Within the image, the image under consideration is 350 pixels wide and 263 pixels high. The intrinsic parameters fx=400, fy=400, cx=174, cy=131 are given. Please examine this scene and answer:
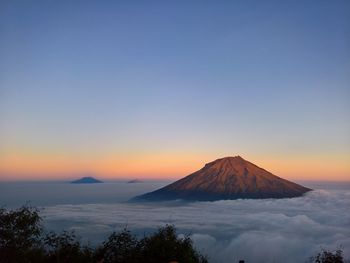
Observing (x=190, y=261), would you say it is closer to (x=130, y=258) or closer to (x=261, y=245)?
(x=130, y=258)

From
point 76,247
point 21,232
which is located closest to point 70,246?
point 76,247

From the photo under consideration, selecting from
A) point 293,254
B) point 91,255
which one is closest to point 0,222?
point 91,255

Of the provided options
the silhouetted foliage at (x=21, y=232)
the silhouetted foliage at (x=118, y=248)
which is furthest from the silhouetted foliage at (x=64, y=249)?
the silhouetted foliage at (x=118, y=248)

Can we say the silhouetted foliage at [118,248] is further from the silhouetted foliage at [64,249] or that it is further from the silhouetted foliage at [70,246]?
the silhouetted foliage at [64,249]

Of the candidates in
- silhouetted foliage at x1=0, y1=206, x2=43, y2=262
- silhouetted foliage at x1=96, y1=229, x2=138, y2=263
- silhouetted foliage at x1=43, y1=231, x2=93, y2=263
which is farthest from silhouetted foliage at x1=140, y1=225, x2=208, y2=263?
silhouetted foliage at x1=0, y1=206, x2=43, y2=262

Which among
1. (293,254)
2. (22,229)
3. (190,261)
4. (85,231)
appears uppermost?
(22,229)

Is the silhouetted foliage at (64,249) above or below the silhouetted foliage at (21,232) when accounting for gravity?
below

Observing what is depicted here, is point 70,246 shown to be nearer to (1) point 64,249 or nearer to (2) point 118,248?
(1) point 64,249

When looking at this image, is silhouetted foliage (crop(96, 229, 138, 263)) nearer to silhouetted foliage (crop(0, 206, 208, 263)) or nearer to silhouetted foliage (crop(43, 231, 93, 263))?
silhouetted foliage (crop(0, 206, 208, 263))
